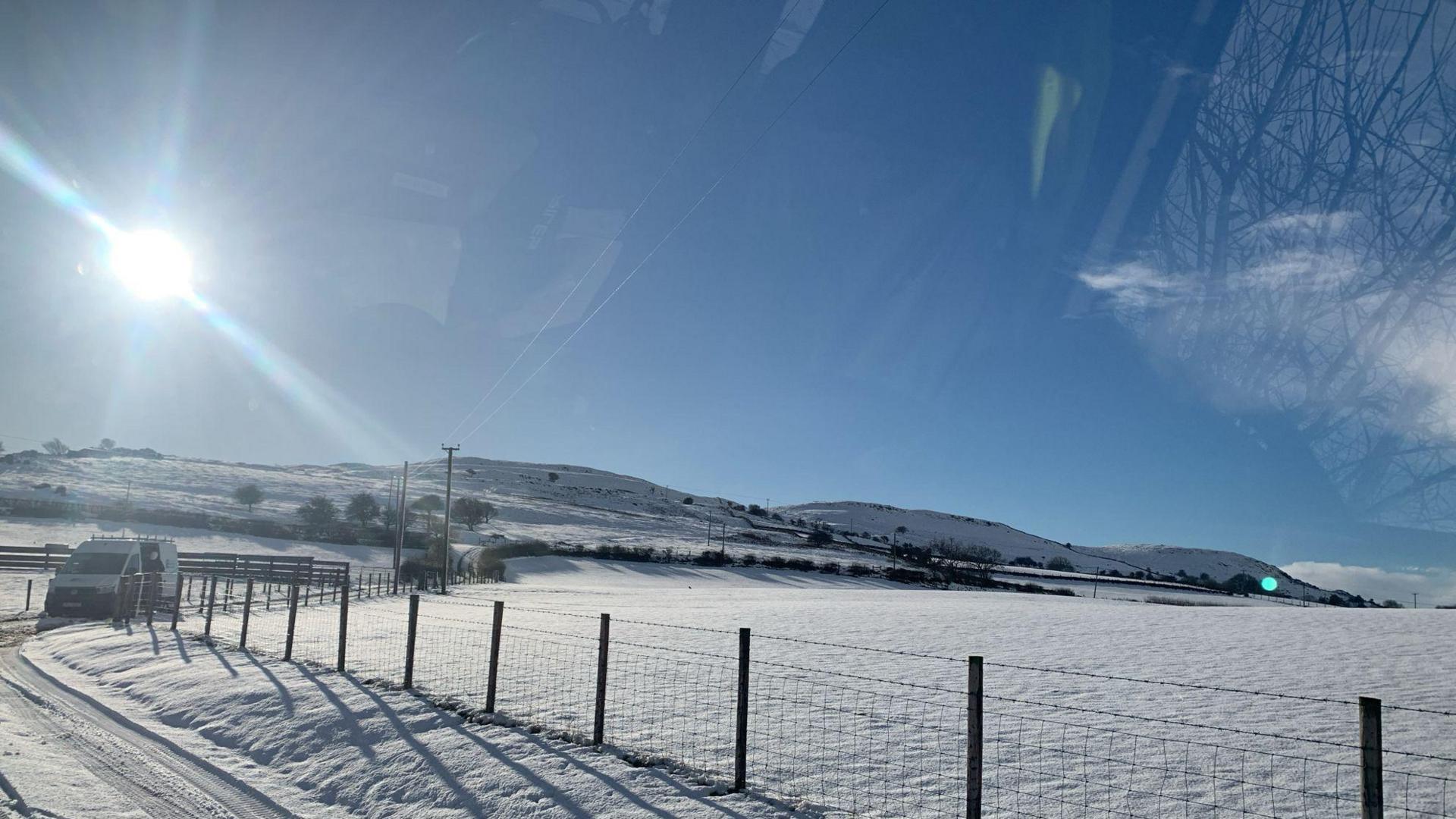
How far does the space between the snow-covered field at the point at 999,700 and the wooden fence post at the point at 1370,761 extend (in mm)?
2199

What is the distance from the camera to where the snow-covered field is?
343 inches

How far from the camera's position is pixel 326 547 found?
74.3 m

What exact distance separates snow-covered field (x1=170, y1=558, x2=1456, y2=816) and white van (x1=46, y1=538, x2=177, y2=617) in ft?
16.3

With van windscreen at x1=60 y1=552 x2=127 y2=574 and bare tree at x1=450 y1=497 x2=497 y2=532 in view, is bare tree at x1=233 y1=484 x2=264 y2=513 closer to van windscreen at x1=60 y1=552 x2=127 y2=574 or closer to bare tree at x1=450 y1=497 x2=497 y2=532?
bare tree at x1=450 y1=497 x2=497 y2=532

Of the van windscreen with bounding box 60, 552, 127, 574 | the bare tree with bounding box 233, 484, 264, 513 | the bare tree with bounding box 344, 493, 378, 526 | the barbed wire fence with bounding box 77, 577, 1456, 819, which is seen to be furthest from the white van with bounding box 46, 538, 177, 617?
the bare tree with bounding box 233, 484, 264, 513

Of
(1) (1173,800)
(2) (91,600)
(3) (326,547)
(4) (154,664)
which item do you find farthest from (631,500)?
(1) (1173,800)

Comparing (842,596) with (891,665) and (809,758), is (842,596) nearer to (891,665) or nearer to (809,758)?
(891,665)

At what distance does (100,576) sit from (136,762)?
810 inches

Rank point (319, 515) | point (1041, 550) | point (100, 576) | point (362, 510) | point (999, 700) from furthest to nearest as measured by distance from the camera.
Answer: point (1041, 550) < point (362, 510) < point (319, 515) < point (100, 576) < point (999, 700)

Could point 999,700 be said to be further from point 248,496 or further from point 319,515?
point 248,496

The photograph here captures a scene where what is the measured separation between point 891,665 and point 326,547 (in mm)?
69148

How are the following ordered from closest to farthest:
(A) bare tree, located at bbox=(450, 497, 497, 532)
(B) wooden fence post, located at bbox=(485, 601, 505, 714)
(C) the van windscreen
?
(B) wooden fence post, located at bbox=(485, 601, 505, 714)
(C) the van windscreen
(A) bare tree, located at bbox=(450, 497, 497, 532)

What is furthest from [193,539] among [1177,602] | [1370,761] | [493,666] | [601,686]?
[1370,761]

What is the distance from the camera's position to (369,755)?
991 cm
